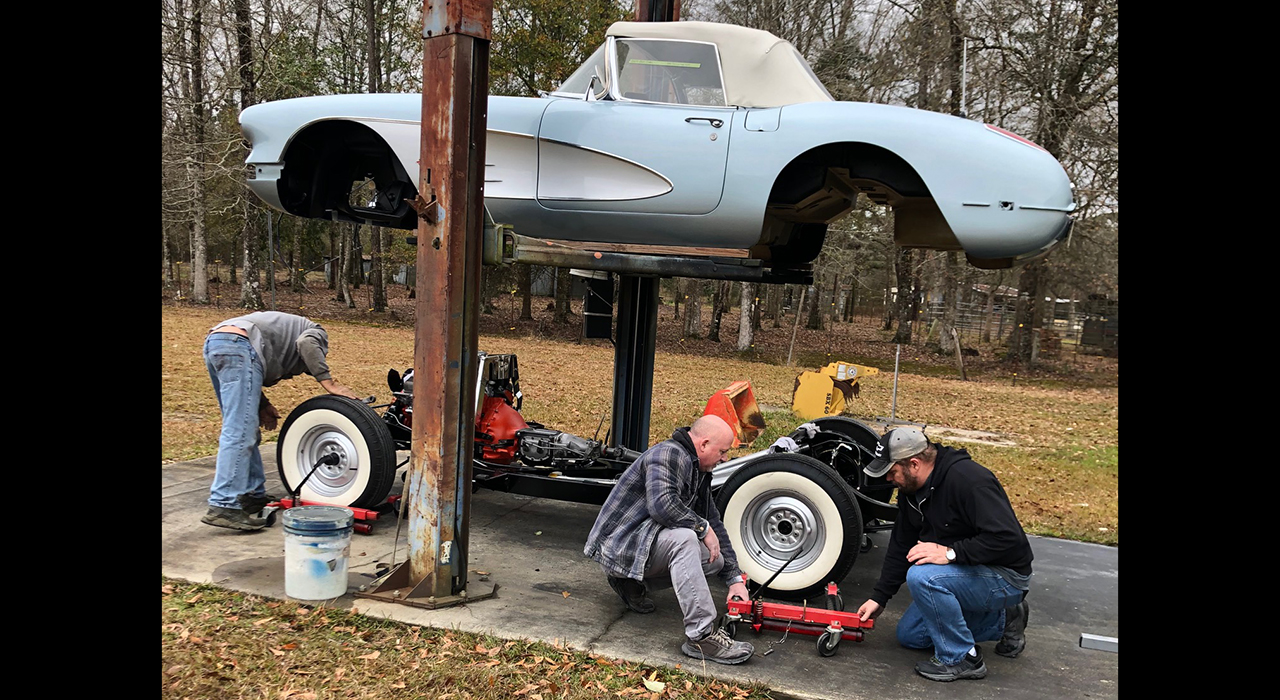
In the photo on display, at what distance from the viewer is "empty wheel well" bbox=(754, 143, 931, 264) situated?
5016 millimetres

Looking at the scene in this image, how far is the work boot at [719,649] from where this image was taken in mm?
3957

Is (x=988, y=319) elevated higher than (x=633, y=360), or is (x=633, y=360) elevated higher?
(x=988, y=319)

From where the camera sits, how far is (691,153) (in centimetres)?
509

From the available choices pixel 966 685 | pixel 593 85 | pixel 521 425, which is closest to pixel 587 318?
pixel 521 425

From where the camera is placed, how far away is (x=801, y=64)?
550cm

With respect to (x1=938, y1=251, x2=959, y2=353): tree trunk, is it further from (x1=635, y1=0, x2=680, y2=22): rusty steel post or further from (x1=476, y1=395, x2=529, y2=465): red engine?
(x1=476, y1=395, x2=529, y2=465): red engine

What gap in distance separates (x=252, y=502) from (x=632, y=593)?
2558 mm

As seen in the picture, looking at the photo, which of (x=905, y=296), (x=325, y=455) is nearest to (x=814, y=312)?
(x=905, y=296)

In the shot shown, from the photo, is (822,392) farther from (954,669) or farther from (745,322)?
(745,322)

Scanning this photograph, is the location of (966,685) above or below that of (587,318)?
below

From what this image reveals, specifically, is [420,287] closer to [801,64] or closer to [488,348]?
[801,64]

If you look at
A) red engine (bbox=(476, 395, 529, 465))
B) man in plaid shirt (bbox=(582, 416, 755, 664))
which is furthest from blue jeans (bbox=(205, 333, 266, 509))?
man in plaid shirt (bbox=(582, 416, 755, 664))

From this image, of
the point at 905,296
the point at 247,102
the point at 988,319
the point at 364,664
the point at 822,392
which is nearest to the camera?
the point at 364,664

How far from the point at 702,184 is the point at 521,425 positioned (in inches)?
80.8
